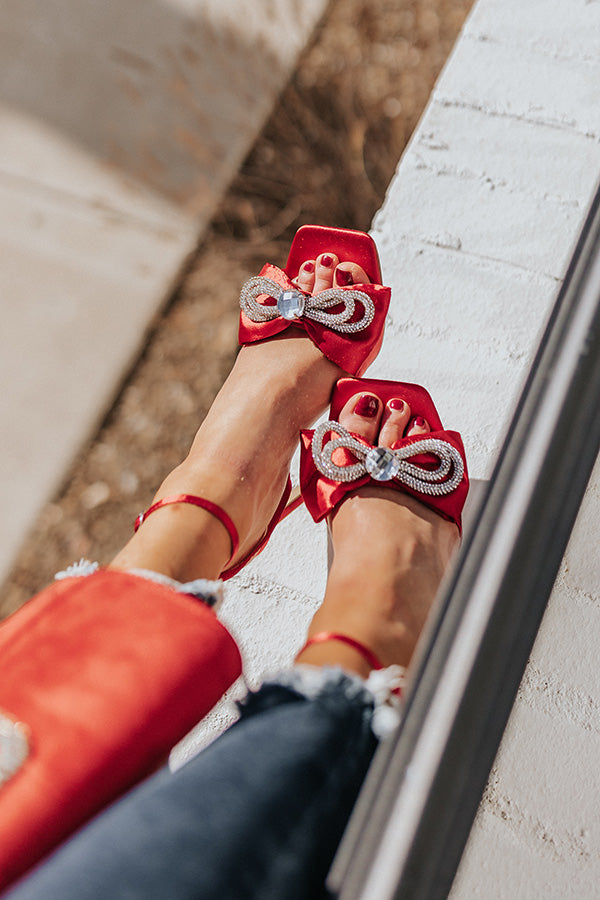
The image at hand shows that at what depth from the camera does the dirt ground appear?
1.69 m

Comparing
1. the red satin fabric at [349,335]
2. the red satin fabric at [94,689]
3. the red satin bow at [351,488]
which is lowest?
the red satin fabric at [94,689]

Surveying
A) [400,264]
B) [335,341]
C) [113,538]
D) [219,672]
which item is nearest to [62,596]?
[219,672]

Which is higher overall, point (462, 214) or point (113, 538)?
point (462, 214)

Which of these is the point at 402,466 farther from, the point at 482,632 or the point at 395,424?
the point at 482,632

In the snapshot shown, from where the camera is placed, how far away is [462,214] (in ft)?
3.88

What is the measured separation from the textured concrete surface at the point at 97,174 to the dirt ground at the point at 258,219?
0.16 ft

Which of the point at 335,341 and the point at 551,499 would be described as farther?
the point at 335,341

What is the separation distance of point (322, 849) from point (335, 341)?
729 mm

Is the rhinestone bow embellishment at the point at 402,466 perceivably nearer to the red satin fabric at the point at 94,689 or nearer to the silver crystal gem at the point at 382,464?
the silver crystal gem at the point at 382,464

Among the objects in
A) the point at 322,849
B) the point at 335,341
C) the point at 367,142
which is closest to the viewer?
the point at 322,849

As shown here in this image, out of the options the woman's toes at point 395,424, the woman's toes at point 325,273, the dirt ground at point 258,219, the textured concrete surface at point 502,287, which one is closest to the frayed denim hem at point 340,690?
the textured concrete surface at point 502,287

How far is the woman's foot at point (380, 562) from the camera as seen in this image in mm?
778

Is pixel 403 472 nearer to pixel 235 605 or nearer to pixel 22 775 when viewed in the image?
pixel 235 605

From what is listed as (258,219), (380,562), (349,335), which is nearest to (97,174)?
(258,219)
